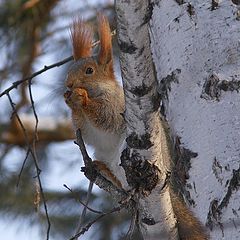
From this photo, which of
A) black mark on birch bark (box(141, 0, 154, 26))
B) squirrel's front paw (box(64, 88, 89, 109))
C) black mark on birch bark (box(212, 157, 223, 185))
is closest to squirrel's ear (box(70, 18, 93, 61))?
squirrel's front paw (box(64, 88, 89, 109))

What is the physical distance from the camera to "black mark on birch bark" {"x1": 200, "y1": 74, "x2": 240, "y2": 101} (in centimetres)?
118

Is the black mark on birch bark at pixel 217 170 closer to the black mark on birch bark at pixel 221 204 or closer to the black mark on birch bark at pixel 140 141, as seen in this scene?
the black mark on birch bark at pixel 221 204

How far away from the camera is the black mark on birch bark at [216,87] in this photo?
118cm

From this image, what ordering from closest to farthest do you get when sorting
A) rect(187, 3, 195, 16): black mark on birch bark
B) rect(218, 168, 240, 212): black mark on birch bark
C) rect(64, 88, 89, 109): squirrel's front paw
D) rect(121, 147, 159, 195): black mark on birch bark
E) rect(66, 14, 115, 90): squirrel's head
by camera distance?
rect(218, 168, 240, 212): black mark on birch bark → rect(187, 3, 195, 16): black mark on birch bark → rect(121, 147, 159, 195): black mark on birch bark → rect(64, 88, 89, 109): squirrel's front paw → rect(66, 14, 115, 90): squirrel's head

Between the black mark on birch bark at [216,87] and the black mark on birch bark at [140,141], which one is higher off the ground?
the black mark on birch bark at [216,87]

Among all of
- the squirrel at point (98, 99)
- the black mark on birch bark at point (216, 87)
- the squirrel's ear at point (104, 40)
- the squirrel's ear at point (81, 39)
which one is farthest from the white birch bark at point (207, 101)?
the squirrel's ear at point (81, 39)

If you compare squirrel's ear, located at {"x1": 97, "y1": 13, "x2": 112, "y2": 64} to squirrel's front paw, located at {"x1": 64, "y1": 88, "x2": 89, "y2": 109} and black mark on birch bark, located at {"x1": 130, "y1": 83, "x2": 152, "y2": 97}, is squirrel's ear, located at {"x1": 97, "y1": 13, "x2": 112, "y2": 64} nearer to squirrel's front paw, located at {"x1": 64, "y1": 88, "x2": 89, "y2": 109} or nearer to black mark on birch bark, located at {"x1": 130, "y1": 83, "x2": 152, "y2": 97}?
squirrel's front paw, located at {"x1": 64, "y1": 88, "x2": 89, "y2": 109}

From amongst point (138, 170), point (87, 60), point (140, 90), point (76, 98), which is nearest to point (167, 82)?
point (140, 90)

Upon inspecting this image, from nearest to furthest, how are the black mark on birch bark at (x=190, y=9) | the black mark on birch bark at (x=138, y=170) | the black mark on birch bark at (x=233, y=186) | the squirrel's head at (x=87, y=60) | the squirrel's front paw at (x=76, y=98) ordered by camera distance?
the black mark on birch bark at (x=233, y=186), the black mark on birch bark at (x=190, y=9), the black mark on birch bark at (x=138, y=170), the squirrel's front paw at (x=76, y=98), the squirrel's head at (x=87, y=60)

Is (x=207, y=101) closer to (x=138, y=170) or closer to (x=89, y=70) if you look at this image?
(x=138, y=170)

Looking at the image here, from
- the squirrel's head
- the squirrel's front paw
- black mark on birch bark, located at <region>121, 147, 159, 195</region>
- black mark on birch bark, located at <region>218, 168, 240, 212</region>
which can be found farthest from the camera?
the squirrel's head

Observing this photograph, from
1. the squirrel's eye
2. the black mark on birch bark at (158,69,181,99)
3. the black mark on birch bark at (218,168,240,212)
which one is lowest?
the black mark on birch bark at (218,168,240,212)

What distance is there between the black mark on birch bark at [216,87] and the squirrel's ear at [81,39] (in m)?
1.12

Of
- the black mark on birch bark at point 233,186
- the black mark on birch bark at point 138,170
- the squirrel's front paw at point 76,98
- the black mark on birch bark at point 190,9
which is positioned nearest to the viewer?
the black mark on birch bark at point 233,186
